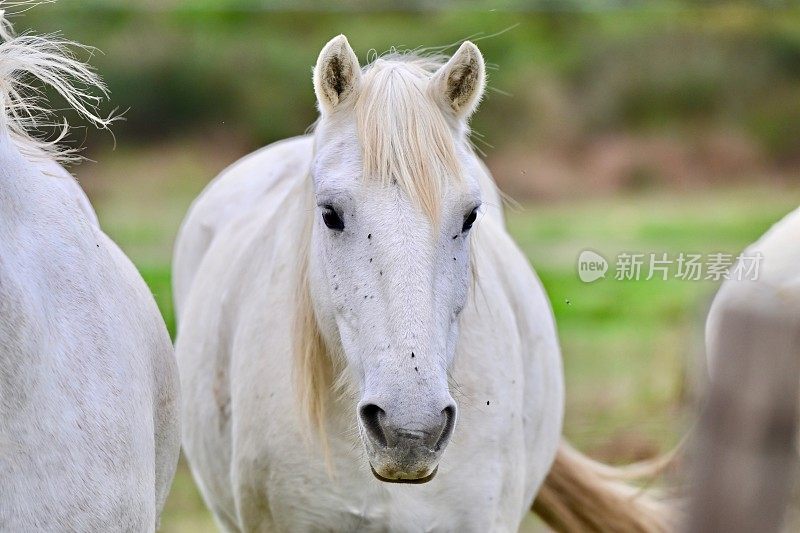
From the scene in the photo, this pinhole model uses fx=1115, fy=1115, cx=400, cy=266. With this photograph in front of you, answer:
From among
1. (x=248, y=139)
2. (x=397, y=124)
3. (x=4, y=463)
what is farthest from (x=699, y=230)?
(x=4, y=463)

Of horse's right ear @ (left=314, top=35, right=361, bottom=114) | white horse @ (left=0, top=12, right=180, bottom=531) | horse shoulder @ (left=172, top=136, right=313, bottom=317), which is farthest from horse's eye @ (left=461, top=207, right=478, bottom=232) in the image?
horse shoulder @ (left=172, top=136, right=313, bottom=317)

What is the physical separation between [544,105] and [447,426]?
47.0 ft

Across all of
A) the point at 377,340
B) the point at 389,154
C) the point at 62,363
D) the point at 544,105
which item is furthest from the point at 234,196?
the point at 544,105

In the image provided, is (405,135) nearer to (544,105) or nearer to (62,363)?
(62,363)

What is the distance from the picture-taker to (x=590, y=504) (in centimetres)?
445

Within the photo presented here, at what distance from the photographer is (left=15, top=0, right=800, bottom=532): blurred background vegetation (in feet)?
44.8

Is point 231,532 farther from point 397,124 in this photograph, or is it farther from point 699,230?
point 699,230

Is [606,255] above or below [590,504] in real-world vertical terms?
below

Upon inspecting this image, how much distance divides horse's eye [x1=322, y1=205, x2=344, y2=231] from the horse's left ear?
443 millimetres

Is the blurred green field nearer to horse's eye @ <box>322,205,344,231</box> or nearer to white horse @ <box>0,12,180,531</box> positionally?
horse's eye @ <box>322,205,344,231</box>

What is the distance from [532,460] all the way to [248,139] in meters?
11.7

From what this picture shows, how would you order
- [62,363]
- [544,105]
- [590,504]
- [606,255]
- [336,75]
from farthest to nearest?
[544,105] < [606,255] < [590,504] < [336,75] < [62,363]

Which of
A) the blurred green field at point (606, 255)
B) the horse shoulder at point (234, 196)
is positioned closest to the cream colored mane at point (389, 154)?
the horse shoulder at point (234, 196)

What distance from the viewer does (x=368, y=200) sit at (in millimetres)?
2738
